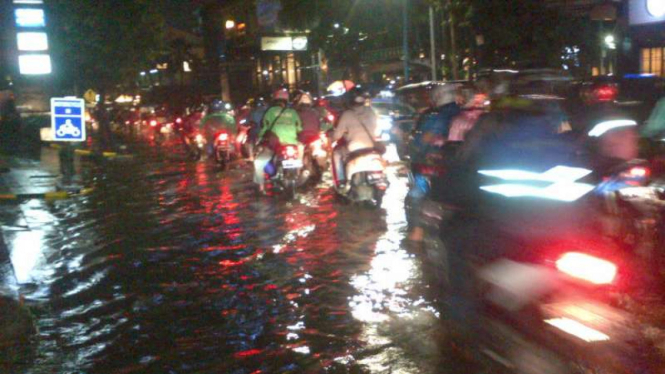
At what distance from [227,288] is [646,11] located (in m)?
17.7

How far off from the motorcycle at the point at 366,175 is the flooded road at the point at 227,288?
0.32 metres

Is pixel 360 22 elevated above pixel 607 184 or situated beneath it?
elevated above

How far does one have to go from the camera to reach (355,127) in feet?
41.7

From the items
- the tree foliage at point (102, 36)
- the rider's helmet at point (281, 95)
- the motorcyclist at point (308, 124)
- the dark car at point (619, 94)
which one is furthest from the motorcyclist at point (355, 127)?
the tree foliage at point (102, 36)

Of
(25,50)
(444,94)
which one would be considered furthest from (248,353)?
(25,50)

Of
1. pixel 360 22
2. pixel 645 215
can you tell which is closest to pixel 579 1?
pixel 360 22

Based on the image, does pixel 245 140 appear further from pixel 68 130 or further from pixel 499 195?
pixel 499 195

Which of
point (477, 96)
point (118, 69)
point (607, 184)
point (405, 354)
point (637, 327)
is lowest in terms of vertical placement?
point (405, 354)

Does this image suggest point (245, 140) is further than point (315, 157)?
Yes

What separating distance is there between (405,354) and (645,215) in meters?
2.51

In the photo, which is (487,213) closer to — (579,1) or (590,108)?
(590,108)

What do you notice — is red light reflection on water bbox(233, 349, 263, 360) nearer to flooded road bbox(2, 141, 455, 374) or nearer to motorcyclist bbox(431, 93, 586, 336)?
flooded road bbox(2, 141, 455, 374)

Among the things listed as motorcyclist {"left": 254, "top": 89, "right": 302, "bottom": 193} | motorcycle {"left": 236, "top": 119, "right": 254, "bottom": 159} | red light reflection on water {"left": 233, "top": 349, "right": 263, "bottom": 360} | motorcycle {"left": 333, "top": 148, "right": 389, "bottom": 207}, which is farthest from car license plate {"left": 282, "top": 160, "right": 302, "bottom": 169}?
red light reflection on water {"left": 233, "top": 349, "right": 263, "bottom": 360}

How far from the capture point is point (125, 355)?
642cm
